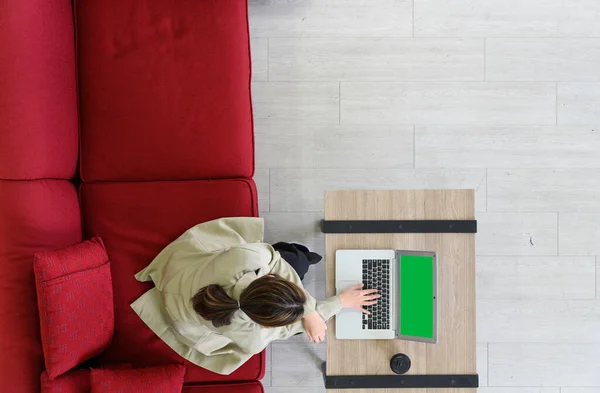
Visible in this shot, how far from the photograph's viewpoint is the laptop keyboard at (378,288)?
5.79 ft

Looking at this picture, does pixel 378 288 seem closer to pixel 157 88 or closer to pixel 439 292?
pixel 439 292

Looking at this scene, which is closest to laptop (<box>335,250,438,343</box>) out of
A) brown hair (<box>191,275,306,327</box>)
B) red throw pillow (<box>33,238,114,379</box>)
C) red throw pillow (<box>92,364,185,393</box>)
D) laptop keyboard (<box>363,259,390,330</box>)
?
laptop keyboard (<box>363,259,390,330</box>)

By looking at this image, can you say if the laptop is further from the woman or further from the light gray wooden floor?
the light gray wooden floor

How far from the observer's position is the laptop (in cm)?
174

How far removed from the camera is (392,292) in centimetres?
178

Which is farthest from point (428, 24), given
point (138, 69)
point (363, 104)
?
point (138, 69)

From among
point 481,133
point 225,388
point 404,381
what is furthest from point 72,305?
point 481,133

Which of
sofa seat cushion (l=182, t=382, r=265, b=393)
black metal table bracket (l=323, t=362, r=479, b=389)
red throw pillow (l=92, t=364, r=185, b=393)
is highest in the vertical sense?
red throw pillow (l=92, t=364, r=185, b=393)

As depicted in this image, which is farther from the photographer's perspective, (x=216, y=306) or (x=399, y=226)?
(x=399, y=226)

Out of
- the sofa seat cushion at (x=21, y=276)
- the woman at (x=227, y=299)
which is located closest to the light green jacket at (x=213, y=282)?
the woman at (x=227, y=299)

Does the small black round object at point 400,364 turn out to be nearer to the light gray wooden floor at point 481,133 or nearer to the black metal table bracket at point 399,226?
the black metal table bracket at point 399,226

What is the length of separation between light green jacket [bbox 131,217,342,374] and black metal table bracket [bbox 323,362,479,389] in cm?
26

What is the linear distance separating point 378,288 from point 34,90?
1.37 meters

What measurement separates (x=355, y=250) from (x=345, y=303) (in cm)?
19
